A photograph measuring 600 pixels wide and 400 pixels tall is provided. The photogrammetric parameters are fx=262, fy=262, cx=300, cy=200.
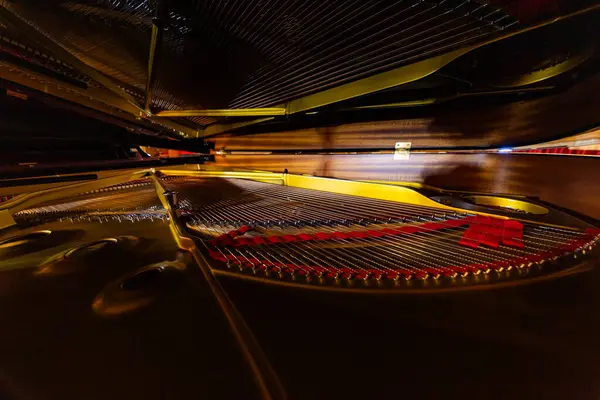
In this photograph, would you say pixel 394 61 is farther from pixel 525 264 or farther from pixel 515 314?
pixel 515 314

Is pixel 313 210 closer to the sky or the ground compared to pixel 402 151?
closer to the ground

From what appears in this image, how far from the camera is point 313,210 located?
1741mm

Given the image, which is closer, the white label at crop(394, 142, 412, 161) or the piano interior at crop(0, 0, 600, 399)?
the piano interior at crop(0, 0, 600, 399)

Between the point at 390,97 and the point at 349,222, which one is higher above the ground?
the point at 390,97

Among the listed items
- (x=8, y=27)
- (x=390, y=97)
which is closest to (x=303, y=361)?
(x=390, y=97)

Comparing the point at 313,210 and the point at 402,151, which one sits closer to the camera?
the point at 313,210

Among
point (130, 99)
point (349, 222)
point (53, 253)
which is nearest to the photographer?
point (53, 253)

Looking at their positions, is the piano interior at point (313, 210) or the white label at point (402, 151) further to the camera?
the white label at point (402, 151)

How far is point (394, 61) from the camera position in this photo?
136 cm

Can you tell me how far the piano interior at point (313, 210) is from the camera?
57cm

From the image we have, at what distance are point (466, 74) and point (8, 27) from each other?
8.65ft

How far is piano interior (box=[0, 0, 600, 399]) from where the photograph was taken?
0.57 meters

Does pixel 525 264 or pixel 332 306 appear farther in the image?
pixel 525 264

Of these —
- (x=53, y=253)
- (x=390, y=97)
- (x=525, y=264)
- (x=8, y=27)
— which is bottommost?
(x=53, y=253)
